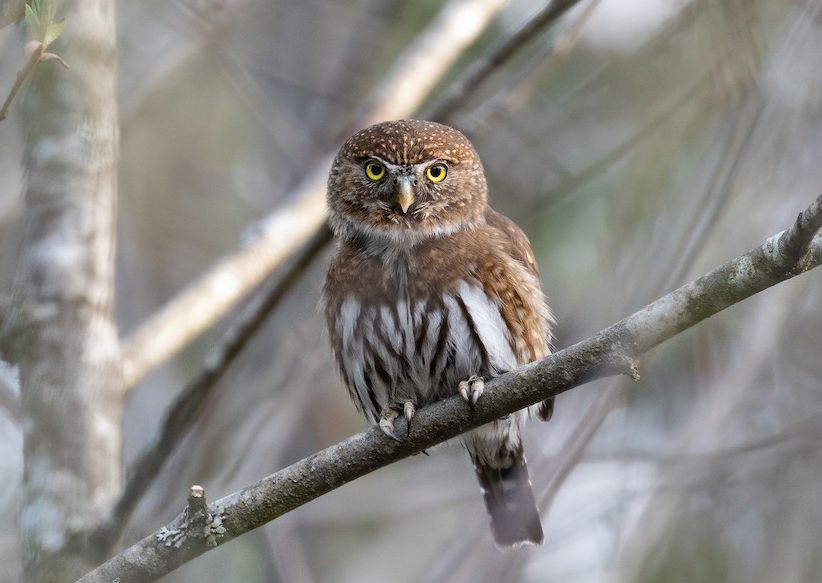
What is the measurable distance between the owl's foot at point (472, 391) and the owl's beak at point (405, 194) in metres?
1.30

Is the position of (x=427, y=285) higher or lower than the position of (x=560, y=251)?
lower

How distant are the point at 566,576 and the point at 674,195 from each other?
240 centimetres

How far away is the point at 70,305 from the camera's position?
13.8 ft

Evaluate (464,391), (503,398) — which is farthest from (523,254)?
(503,398)

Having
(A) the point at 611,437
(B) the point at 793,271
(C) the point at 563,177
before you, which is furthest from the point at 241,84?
(B) the point at 793,271

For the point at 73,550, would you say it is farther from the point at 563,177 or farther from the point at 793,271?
the point at 563,177

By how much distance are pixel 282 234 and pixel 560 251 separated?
3.20m

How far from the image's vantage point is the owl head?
500 cm

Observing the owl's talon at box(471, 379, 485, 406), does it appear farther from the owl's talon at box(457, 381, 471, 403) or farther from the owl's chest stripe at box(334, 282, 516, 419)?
the owl's chest stripe at box(334, 282, 516, 419)

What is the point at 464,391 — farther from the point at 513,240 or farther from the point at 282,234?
the point at 282,234

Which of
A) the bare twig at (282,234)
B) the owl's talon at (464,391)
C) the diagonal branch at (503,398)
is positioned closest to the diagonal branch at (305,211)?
the bare twig at (282,234)

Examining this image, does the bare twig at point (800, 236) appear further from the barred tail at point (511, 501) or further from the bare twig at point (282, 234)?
the barred tail at point (511, 501)

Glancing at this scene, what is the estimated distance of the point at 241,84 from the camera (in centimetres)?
714

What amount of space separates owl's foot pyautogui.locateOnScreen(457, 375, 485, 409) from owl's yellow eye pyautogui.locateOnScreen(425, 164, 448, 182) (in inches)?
61.6
